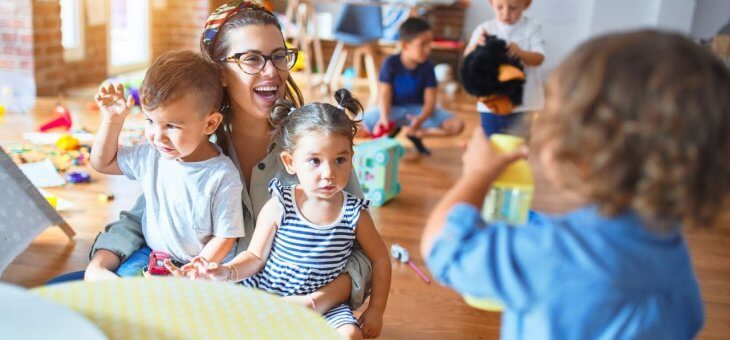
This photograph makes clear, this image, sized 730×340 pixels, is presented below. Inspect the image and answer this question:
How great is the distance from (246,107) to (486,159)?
3.00 feet

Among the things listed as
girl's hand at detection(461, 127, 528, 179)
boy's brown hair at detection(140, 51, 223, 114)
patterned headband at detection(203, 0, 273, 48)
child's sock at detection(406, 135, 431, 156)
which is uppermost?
patterned headband at detection(203, 0, 273, 48)

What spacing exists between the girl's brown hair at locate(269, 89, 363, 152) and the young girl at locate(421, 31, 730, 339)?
0.64 m

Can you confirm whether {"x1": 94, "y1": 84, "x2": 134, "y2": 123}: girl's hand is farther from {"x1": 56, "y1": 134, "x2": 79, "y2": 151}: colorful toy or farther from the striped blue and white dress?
{"x1": 56, "y1": 134, "x2": 79, "y2": 151}: colorful toy

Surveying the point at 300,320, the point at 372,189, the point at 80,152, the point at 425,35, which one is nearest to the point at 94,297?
the point at 300,320

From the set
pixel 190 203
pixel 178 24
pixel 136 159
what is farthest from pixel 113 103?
pixel 178 24

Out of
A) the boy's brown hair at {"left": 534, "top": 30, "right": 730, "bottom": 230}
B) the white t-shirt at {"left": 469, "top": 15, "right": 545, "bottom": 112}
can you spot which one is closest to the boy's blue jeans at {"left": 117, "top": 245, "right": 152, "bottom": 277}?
the boy's brown hair at {"left": 534, "top": 30, "right": 730, "bottom": 230}

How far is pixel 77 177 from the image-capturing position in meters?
3.17

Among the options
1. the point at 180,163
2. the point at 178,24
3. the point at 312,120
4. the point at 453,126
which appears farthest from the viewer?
the point at 178,24

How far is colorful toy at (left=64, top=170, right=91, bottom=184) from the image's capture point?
124 inches

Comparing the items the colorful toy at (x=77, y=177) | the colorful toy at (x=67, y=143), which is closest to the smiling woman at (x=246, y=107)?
the colorful toy at (x=77, y=177)

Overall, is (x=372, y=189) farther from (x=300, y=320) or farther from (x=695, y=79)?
(x=695, y=79)

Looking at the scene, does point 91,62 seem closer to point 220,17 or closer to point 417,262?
point 417,262

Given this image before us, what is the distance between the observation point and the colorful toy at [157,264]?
1495 millimetres

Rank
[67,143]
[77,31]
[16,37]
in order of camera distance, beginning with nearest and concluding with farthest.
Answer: [67,143]
[16,37]
[77,31]
